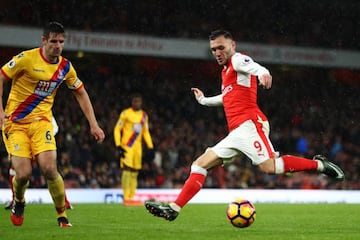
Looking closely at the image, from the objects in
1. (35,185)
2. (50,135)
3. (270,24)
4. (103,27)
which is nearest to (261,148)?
(50,135)

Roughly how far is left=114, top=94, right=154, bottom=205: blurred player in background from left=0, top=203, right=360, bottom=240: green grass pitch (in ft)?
10.8

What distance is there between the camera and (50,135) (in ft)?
28.0

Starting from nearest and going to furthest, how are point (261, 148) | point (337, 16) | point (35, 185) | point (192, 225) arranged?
point (261, 148) → point (192, 225) → point (35, 185) → point (337, 16)

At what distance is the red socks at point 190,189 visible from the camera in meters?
8.20

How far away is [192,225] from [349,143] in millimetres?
15700

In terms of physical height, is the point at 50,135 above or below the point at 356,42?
below

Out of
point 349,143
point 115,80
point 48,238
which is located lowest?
point 48,238

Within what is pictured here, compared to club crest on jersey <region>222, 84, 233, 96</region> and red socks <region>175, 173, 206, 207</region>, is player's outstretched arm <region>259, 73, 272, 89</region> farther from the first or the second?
red socks <region>175, 173, 206, 207</region>

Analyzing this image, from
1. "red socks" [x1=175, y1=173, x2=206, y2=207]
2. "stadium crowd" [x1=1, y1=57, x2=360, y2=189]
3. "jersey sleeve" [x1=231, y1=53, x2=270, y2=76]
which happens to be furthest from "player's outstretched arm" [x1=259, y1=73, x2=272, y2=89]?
"stadium crowd" [x1=1, y1=57, x2=360, y2=189]

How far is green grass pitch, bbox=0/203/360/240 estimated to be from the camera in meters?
7.67

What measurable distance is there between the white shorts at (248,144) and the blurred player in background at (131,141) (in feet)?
23.7

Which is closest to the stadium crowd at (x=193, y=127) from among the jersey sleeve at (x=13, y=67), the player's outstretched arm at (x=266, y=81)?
the jersey sleeve at (x=13, y=67)

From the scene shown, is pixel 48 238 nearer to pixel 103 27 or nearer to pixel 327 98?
pixel 103 27

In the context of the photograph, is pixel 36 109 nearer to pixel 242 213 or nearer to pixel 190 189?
pixel 190 189
